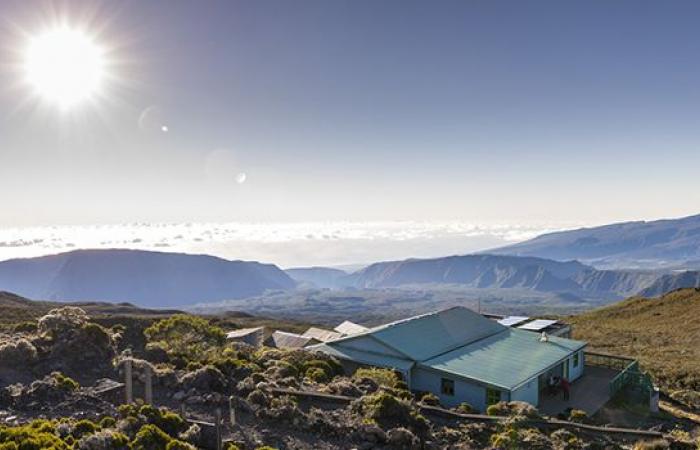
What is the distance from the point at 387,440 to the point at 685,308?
217ft

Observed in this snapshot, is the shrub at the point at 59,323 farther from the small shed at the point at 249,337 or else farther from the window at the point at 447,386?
the small shed at the point at 249,337

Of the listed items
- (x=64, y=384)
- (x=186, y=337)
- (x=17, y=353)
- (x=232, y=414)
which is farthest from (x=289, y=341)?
(x=232, y=414)

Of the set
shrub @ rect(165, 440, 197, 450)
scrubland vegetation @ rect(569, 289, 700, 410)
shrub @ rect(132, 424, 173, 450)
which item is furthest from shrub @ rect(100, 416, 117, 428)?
scrubland vegetation @ rect(569, 289, 700, 410)

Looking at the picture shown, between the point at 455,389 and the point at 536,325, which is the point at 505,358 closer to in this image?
the point at 455,389

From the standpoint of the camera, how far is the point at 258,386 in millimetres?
21750

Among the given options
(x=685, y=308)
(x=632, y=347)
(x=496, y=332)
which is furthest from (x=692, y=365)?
(x=685, y=308)

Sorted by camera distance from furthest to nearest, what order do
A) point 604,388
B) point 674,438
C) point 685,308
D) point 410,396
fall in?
point 685,308
point 604,388
point 410,396
point 674,438

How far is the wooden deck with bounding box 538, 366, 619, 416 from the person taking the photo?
30.0 metres

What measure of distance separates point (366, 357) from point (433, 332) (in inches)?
230

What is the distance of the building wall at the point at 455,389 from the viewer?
27812 millimetres

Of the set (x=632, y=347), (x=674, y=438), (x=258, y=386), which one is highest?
(x=258, y=386)

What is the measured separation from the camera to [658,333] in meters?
57.2

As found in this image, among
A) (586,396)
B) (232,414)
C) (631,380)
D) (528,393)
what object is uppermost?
(232,414)

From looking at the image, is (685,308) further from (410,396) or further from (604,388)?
(410,396)
